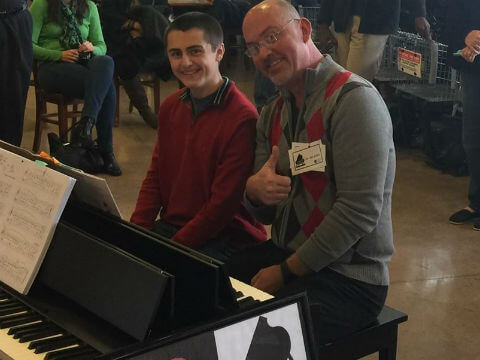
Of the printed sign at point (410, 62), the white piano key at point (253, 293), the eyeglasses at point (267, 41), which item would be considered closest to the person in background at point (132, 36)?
the printed sign at point (410, 62)

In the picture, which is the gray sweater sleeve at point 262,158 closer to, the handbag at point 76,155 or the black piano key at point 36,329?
the black piano key at point 36,329

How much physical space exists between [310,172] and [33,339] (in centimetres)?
91

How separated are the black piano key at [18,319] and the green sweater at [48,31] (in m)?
3.29

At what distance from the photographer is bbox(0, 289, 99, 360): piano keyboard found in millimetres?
1575

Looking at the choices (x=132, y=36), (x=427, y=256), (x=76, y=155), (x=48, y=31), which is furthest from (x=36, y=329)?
(x=132, y=36)

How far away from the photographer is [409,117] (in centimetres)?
552

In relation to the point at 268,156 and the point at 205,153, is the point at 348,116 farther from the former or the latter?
the point at 205,153

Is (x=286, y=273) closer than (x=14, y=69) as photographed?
Yes

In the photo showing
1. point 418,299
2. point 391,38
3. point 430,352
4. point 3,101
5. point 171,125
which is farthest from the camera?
point 391,38

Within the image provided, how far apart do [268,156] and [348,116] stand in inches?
15.8

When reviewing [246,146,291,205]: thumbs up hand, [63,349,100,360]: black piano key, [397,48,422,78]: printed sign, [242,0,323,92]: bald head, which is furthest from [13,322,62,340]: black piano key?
[397,48,422,78]: printed sign

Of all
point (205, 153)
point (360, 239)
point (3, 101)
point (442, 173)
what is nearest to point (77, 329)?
point (360, 239)

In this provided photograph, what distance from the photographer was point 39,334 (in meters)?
1.67

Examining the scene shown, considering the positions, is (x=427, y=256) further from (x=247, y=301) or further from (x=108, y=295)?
(x=108, y=295)
